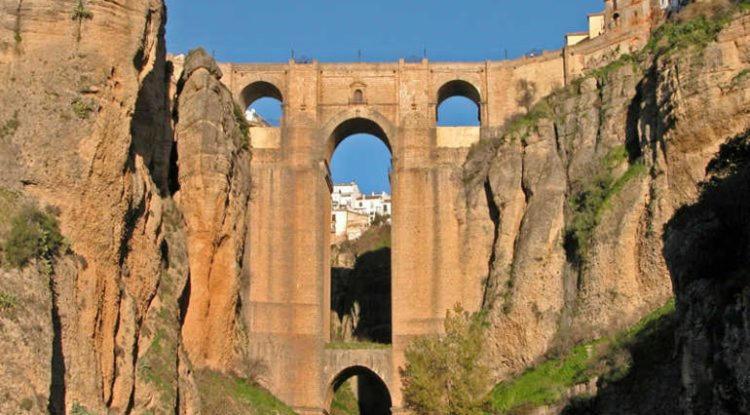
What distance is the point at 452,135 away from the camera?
40.4 meters

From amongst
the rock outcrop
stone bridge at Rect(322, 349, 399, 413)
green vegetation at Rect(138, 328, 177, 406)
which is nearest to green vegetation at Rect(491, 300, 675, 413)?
stone bridge at Rect(322, 349, 399, 413)

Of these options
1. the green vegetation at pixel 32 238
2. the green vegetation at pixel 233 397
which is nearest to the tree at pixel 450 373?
the green vegetation at pixel 233 397

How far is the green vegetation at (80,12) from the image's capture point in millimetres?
22172

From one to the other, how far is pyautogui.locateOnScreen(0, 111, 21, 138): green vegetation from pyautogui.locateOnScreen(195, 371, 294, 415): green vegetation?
1211cm

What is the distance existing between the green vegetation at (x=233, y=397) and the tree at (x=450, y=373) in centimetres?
456

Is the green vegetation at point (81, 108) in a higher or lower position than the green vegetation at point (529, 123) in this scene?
lower

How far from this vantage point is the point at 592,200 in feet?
112

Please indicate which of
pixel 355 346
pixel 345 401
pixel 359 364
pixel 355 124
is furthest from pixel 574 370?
pixel 345 401

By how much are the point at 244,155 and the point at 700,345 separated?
24.1m

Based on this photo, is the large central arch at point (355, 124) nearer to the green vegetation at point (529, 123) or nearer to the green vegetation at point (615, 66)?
the green vegetation at point (529, 123)

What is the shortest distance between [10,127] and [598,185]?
1955cm

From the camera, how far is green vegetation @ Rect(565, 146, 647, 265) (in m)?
33.2

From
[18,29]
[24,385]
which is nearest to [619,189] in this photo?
[18,29]

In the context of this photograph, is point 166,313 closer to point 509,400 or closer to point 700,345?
point 509,400
